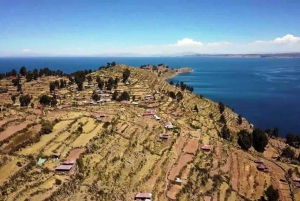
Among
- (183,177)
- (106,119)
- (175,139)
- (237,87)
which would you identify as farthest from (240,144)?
(237,87)

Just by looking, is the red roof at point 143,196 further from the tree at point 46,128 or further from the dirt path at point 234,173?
the tree at point 46,128

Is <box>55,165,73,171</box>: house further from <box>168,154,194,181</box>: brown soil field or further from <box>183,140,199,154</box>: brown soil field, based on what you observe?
<box>183,140,199,154</box>: brown soil field

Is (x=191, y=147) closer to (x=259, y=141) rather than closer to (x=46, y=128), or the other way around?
(x=259, y=141)

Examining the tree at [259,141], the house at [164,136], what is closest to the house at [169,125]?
the house at [164,136]

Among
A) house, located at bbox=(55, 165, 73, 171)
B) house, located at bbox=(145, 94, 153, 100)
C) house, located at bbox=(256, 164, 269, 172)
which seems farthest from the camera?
house, located at bbox=(145, 94, 153, 100)

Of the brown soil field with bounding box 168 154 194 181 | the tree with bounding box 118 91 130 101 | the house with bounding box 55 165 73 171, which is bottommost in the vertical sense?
the brown soil field with bounding box 168 154 194 181

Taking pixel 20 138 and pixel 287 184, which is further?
pixel 287 184

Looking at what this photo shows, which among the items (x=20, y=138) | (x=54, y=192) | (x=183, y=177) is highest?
(x=20, y=138)

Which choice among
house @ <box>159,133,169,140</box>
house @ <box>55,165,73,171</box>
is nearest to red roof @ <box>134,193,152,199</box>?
house @ <box>55,165,73,171</box>

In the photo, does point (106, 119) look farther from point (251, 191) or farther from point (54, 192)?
point (251, 191)
